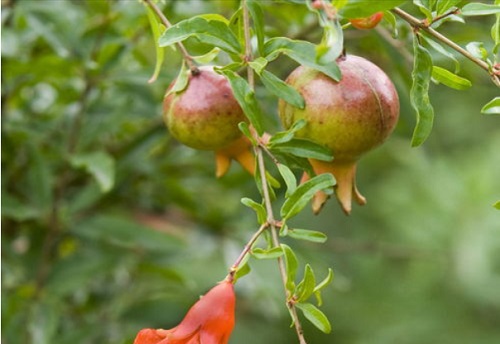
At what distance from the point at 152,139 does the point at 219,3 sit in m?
0.18

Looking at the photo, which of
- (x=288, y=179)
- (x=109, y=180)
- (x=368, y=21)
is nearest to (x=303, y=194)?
(x=288, y=179)

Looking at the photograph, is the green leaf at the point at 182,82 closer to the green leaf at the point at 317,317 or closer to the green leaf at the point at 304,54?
the green leaf at the point at 304,54

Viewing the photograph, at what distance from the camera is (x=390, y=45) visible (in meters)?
0.97

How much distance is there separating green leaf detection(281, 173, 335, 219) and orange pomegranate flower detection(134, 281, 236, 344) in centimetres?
6

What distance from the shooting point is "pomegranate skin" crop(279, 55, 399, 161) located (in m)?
0.66

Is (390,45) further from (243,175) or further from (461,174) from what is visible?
(461,174)

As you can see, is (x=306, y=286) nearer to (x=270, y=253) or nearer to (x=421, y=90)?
(x=270, y=253)

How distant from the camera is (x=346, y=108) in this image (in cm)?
66

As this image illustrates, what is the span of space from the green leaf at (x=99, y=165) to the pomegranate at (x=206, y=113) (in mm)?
258

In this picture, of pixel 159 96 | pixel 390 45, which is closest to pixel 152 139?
pixel 159 96

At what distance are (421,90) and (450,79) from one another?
32 mm

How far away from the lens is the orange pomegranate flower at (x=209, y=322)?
2.11 feet

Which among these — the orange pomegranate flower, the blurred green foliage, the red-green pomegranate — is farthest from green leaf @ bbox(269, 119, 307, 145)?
the blurred green foliage

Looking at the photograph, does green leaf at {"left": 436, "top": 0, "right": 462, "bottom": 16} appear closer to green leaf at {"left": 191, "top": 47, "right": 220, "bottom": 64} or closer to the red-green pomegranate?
the red-green pomegranate
